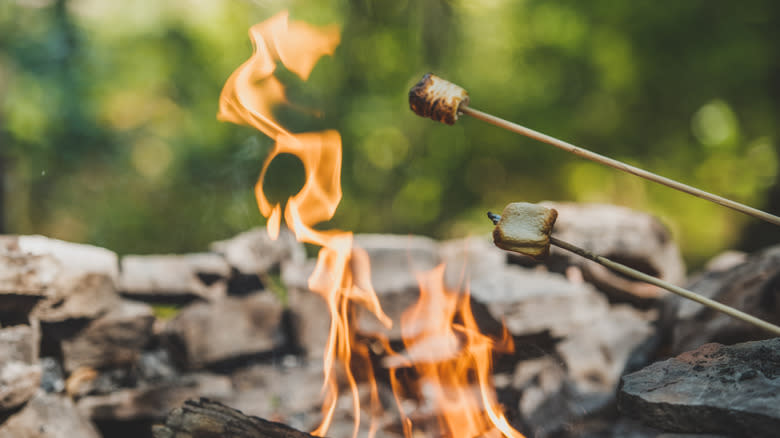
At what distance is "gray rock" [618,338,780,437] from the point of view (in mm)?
1377

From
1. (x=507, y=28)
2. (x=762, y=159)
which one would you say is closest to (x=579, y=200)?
(x=762, y=159)

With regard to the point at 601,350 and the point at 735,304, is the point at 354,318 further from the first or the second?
the point at 735,304

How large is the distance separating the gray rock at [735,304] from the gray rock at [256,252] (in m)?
3.13

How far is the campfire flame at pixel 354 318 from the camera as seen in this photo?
8.55 feet

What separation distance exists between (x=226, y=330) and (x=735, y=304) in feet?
11.2

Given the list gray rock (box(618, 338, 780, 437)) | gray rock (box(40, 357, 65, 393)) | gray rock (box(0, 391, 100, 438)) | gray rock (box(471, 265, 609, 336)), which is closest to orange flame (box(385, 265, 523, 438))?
gray rock (box(471, 265, 609, 336))

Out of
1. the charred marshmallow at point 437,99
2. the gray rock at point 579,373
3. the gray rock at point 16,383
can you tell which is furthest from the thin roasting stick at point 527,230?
the gray rock at point 16,383

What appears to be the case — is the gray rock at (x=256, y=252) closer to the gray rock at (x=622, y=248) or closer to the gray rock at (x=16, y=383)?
the gray rock at (x=16, y=383)

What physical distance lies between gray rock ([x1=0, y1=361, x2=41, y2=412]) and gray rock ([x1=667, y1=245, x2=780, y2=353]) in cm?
374

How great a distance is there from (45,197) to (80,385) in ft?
14.5

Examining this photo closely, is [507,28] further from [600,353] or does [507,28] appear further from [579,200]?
[600,353]

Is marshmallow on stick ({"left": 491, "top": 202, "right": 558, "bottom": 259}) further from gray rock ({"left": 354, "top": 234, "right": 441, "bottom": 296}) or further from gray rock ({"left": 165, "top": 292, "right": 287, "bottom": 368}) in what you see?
gray rock ({"left": 165, "top": 292, "right": 287, "bottom": 368})

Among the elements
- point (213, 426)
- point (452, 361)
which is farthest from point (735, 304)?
point (213, 426)

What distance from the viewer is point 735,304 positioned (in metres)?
2.85
